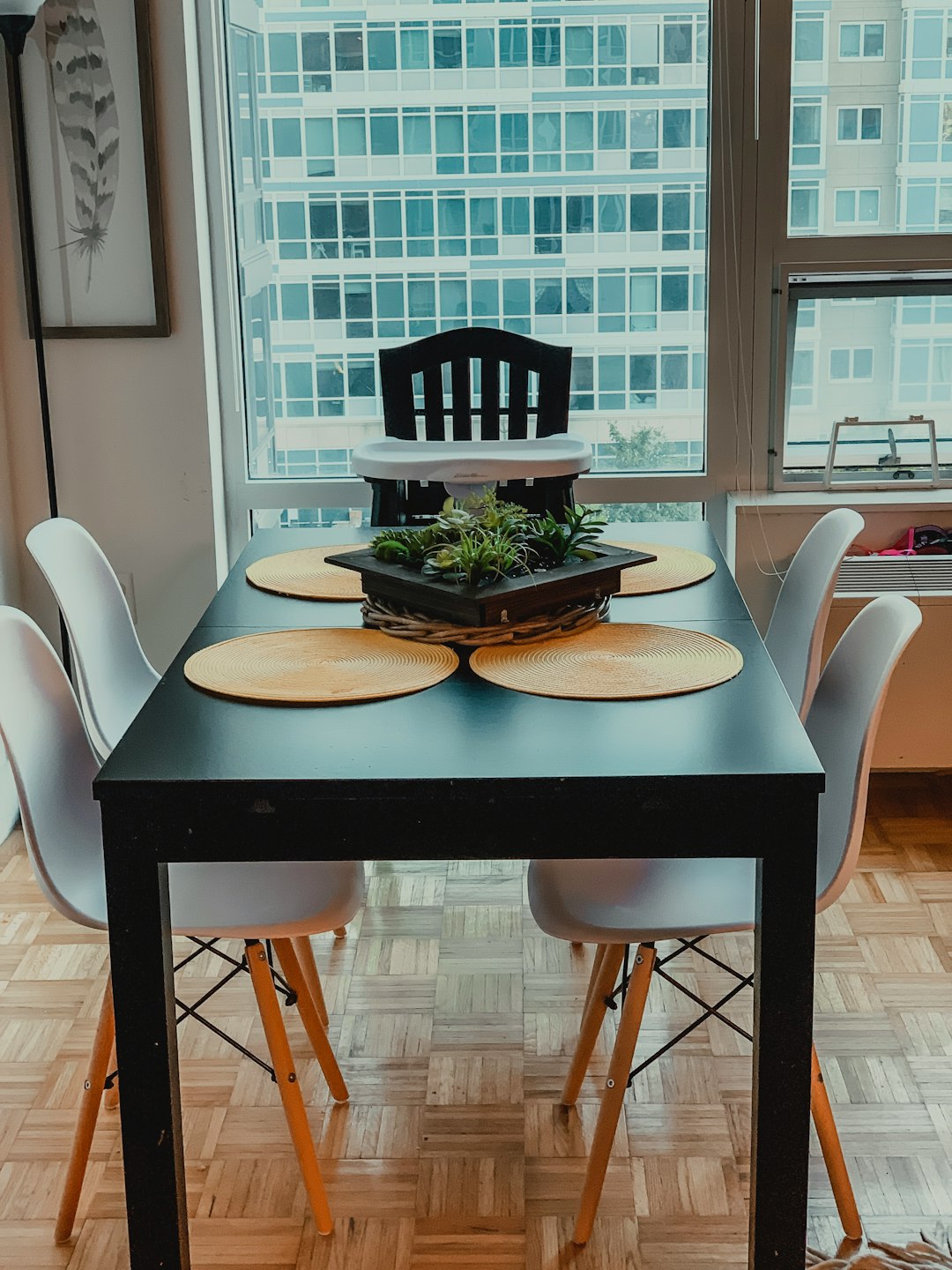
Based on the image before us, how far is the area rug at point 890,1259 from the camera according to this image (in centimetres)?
177

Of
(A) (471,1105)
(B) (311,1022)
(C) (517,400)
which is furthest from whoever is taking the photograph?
(C) (517,400)

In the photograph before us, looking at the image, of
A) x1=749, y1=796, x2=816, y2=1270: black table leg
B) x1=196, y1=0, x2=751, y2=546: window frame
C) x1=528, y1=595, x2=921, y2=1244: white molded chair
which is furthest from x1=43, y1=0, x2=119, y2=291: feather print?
x1=749, y1=796, x2=816, y2=1270: black table leg

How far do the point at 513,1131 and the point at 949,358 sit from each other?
2.23 m

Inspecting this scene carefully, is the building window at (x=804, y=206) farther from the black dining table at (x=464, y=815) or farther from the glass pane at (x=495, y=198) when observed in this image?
the black dining table at (x=464, y=815)

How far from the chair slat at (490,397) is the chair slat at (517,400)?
39 mm

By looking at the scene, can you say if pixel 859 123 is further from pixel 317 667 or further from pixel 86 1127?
pixel 86 1127

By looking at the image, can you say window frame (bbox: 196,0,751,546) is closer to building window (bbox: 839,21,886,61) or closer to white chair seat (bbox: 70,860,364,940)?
building window (bbox: 839,21,886,61)

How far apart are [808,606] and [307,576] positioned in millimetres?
842

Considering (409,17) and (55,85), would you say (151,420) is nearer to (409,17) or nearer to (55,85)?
(55,85)

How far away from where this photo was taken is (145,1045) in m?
1.57

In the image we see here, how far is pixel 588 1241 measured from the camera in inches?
72.2

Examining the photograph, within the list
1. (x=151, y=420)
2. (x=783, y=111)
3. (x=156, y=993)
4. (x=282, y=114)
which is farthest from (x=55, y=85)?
(x=156, y=993)

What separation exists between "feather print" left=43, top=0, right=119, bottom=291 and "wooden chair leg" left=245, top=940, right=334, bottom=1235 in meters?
1.96

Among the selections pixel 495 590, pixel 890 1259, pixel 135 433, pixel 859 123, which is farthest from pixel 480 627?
pixel 859 123
